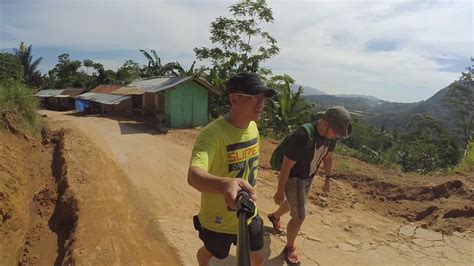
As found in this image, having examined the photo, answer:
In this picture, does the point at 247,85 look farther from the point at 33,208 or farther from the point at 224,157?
the point at 33,208

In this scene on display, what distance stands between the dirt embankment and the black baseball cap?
11.6 ft

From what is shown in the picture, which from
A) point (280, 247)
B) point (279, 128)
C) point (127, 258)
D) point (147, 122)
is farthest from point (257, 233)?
point (147, 122)

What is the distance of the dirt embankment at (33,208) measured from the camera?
18.5 feet

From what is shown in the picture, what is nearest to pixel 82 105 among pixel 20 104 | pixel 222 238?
pixel 20 104

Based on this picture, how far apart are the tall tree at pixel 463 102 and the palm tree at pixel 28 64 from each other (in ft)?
131

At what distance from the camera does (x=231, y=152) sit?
2.46m

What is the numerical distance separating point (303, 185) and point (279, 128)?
11.6 meters

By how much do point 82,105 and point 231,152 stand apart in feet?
90.2

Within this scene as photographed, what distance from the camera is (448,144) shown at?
24.0 m

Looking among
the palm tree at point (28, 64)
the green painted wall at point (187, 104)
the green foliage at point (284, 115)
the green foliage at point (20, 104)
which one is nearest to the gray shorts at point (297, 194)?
the green foliage at point (20, 104)

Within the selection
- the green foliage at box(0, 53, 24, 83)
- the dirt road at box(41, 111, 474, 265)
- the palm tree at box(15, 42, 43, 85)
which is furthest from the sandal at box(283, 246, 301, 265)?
the palm tree at box(15, 42, 43, 85)

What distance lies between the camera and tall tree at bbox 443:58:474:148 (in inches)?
1172

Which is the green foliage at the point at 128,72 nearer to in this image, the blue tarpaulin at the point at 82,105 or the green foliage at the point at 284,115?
the blue tarpaulin at the point at 82,105

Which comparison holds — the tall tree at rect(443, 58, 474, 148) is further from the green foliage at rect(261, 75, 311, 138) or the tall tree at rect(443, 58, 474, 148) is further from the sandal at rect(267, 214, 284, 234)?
the sandal at rect(267, 214, 284, 234)
